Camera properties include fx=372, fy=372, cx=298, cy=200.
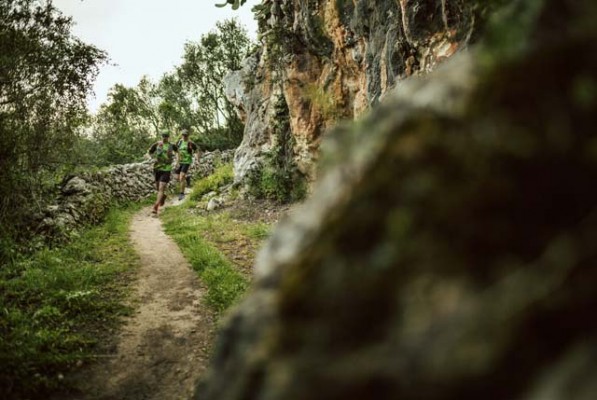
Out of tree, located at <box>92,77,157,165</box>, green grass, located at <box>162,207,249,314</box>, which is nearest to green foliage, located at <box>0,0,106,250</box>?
green grass, located at <box>162,207,249,314</box>

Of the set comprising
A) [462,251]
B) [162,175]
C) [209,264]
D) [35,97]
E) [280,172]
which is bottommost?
[209,264]

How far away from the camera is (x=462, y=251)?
907 mm

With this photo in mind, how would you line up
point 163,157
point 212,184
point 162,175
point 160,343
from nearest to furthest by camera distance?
point 160,343 → point 163,157 → point 162,175 → point 212,184

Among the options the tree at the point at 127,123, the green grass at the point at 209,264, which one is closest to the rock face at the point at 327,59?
the green grass at the point at 209,264

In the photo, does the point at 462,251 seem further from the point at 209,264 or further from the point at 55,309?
the point at 209,264

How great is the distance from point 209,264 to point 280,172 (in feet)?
23.2

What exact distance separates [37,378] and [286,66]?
486 inches

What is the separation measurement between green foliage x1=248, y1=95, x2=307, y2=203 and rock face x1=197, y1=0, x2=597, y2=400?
12073 mm

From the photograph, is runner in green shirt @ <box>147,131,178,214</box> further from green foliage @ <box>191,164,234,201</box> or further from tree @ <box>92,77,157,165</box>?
tree @ <box>92,77,157,165</box>

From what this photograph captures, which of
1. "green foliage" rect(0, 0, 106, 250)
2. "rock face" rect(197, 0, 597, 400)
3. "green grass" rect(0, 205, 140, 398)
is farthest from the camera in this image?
"green foliage" rect(0, 0, 106, 250)

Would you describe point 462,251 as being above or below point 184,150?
below

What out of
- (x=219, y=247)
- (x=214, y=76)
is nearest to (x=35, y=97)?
(x=219, y=247)

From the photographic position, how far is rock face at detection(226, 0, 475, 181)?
6.39 m

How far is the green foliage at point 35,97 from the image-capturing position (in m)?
8.32
